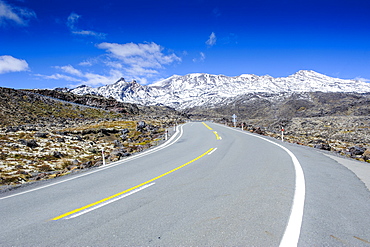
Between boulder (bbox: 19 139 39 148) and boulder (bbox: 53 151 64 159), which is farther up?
boulder (bbox: 19 139 39 148)

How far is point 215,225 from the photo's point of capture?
11.9 ft

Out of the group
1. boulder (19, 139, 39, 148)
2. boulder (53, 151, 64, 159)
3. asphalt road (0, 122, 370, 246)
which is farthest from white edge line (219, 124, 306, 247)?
boulder (19, 139, 39, 148)

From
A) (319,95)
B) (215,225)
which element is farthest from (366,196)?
(319,95)

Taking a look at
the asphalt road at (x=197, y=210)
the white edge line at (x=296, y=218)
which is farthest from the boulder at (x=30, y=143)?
the white edge line at (x=296, y=218)

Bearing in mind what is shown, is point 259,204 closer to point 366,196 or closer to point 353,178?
point 366,196

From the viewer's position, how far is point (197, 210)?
4230 mm

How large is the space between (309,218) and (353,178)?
3661 millimetres

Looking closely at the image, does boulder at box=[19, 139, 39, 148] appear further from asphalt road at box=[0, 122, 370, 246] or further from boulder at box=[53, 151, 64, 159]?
asphalt road at box=[0, 122, 370, 246]

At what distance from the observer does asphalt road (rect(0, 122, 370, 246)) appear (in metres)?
3.29

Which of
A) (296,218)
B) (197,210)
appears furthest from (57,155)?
(296,218)

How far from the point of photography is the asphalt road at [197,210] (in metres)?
3.29

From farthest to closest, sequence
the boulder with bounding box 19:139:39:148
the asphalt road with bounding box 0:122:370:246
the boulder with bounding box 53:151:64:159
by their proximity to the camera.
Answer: the boulder with bounding box 19:139:39:148
the boulder with bounding box 53:151:64:159
the asphalt road with bounding box 0:122:370:246

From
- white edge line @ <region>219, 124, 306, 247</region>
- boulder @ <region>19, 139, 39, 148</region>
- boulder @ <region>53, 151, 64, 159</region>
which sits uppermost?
white edge line @ <region>219, 124, 306, 247</region>

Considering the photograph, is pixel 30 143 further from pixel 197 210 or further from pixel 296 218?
pixel 296 218
